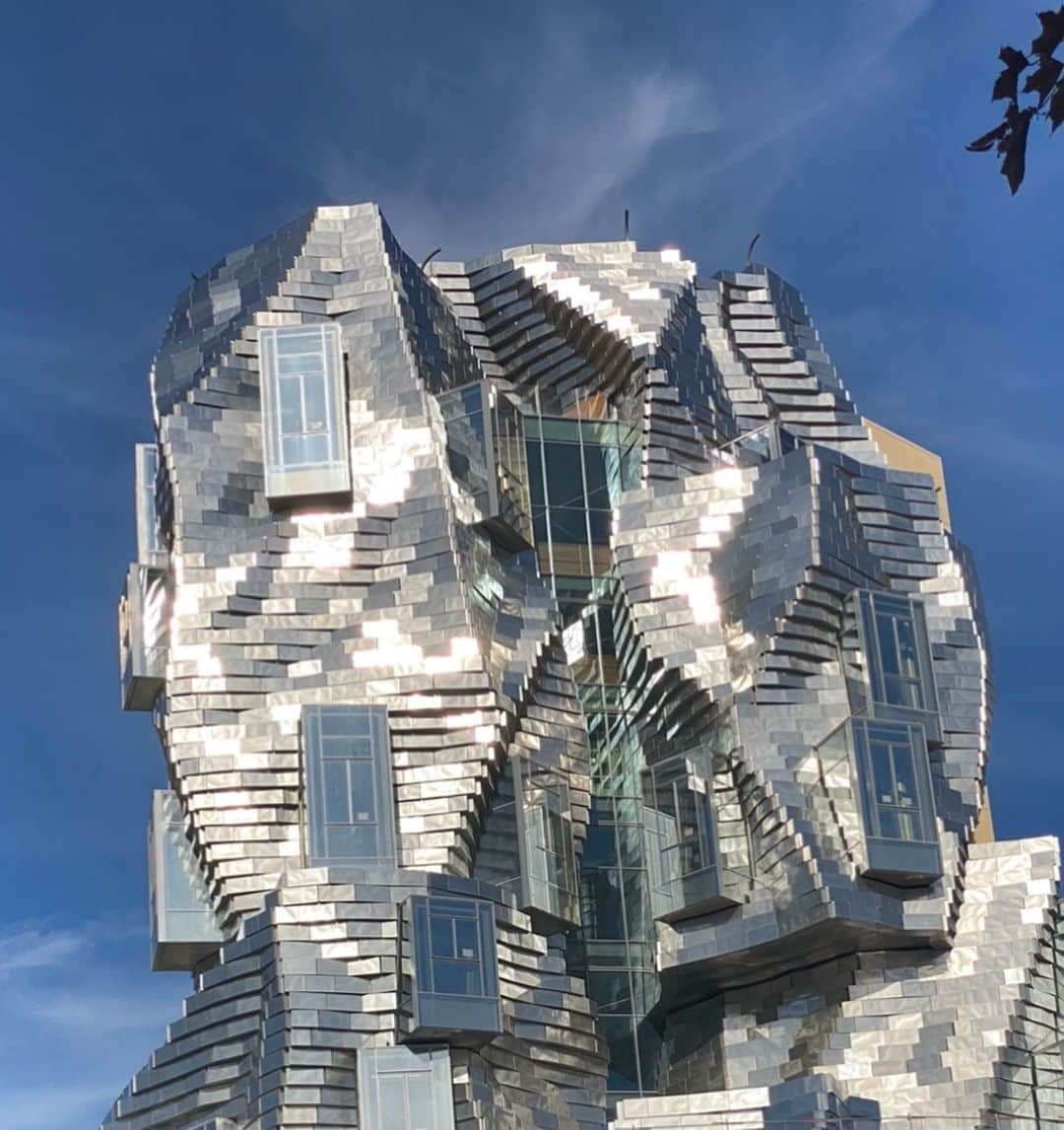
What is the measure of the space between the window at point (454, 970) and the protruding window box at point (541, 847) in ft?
5.40

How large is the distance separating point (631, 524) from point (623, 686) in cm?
281

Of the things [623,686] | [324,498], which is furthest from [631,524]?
[324,498]

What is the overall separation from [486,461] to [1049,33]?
28208 mm

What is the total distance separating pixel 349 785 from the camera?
32625 millimetres

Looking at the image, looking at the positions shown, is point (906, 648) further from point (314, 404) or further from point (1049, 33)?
point (1049, 33)

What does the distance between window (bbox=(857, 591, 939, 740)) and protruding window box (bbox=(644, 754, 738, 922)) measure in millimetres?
3027

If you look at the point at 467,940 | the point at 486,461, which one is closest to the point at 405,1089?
the point at 467,940

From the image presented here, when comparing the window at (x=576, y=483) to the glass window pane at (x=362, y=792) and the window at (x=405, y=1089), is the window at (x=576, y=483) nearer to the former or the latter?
the glass window pane at (x=362, y=792)

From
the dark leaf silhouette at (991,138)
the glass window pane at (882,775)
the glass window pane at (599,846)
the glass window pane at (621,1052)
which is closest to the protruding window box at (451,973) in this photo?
the glass window pane at (621,1052)

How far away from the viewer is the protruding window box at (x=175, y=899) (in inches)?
1300

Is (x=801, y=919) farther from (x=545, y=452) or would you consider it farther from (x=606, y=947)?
(x=545, y=452)

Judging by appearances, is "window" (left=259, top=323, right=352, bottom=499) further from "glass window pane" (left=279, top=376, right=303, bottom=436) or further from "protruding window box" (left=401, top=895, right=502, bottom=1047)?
"protruding window box" (left=401, top=895, right=502, bottom=1047)

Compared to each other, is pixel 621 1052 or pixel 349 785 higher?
pixel 349 785

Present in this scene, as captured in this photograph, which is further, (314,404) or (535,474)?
(535,474)
